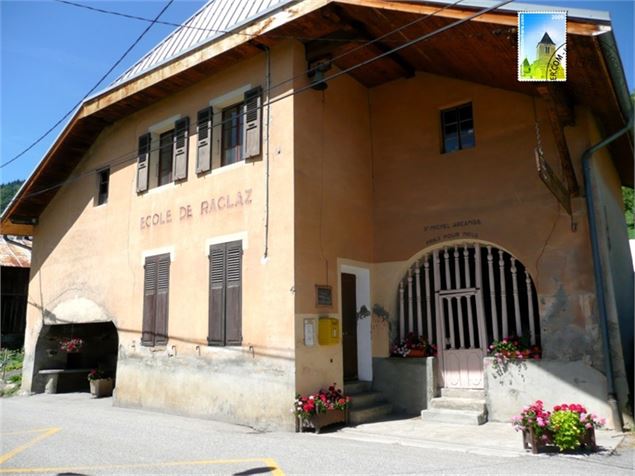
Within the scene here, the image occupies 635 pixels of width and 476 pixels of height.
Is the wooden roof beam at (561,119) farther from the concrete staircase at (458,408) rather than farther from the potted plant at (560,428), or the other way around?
the concrete staircase at (458,408)

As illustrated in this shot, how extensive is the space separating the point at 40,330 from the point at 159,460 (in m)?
9.82

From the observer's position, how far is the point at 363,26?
30.3 ft

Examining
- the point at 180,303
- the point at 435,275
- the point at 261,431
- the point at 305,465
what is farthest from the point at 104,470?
the point at 435,275

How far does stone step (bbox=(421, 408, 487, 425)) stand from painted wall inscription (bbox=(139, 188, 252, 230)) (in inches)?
193

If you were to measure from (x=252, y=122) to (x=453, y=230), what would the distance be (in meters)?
4.28

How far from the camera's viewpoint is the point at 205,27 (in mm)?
11289

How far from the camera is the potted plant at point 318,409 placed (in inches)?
322

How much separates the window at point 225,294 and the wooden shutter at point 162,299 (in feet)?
4.72

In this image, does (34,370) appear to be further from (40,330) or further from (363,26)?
(363,26)

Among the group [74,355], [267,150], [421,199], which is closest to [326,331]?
[421,199]

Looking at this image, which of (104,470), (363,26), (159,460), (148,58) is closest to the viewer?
(104,470)

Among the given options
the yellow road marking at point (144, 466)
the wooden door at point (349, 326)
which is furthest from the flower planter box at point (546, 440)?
the wooden door at point (349, 326)

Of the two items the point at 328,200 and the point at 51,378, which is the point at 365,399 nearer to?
the point at 328,200

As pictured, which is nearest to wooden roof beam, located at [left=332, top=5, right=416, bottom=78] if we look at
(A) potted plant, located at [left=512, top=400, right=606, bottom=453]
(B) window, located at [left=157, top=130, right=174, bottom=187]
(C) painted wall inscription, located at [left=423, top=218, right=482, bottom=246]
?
(C) painted wall inscription, located at [left=423, top=218, right=482, bottom=246]
